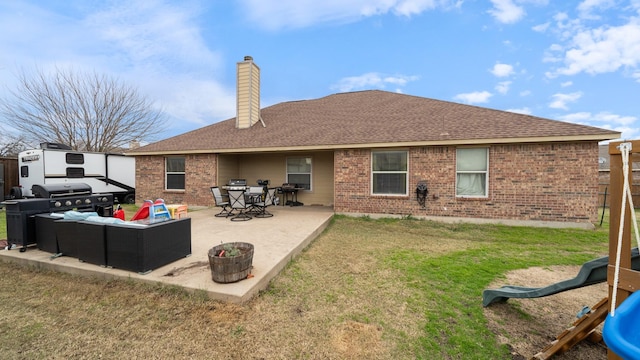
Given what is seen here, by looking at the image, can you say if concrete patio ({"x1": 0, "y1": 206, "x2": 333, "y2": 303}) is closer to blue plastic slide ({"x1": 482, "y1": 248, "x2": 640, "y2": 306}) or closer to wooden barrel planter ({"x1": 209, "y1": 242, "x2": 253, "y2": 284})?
wooden barrel planter ({"x1": 209, "y1": 242, "x2": 253, "y2": 284})

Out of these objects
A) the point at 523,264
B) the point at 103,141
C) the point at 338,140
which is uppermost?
the point at 103,141

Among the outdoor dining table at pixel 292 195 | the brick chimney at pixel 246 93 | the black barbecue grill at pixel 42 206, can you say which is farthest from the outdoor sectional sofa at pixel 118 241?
the brick chimney at pixel 246 93

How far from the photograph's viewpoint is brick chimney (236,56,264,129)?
1126 centimetres

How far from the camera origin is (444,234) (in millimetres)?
6449

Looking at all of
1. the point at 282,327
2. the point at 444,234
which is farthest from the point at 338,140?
the point at 282,327

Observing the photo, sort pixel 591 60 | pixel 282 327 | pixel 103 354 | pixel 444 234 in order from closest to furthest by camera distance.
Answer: pixel 103 354
pixel 282 327
pixel 444 234
pixel 591 60

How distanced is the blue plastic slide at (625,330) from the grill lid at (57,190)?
271 inches

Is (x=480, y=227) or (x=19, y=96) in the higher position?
(x=19, y=96)

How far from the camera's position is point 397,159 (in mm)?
8117

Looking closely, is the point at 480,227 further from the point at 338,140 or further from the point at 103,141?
the point at 103,141

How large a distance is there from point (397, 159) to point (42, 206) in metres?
8.01

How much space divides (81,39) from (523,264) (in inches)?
713

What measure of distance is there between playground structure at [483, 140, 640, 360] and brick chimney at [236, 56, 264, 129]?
10633mm

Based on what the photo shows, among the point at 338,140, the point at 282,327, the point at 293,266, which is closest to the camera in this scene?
the point at 282,327
